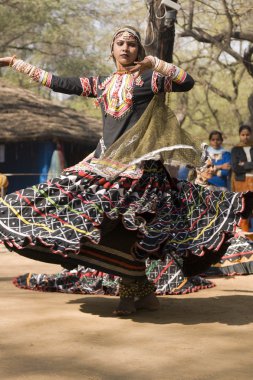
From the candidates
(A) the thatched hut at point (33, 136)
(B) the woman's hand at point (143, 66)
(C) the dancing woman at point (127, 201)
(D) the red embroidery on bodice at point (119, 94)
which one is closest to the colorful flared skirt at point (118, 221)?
(C) the dancing woman at point (127, 201)

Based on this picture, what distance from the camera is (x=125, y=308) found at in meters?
5.05

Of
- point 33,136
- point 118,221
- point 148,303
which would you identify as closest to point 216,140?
point 148,303

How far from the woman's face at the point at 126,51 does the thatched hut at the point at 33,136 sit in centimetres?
1490

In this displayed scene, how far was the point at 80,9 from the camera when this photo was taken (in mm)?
32625

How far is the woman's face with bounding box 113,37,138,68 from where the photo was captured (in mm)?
5230

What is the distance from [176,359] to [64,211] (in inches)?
55.2

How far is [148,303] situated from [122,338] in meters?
1.02

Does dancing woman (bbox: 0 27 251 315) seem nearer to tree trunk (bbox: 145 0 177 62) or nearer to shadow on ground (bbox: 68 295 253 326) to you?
shadow on ground (bbox: 68 295 253 326)

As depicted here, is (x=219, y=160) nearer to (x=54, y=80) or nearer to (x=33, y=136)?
(x=54, y=80)

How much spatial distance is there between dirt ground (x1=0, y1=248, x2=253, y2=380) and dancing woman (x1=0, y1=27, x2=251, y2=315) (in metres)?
0.34

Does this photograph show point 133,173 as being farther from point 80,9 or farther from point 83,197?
point 80,9

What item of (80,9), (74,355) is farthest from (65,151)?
(74,355)

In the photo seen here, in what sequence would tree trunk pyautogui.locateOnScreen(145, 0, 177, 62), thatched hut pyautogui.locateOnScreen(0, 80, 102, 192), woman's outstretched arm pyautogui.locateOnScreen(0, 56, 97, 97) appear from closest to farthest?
woman's outstretched arm pyautogui.locateOnScreen(0, 56, 97, 97) < tree trunk pyautogui.locateOnScreen(145, 0, 177, 62) < thatched hut pyautogui.locateOnScreen(0, 80, 102, 192)

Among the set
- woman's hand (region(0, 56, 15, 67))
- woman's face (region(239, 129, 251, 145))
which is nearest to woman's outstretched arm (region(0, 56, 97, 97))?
woman's hand (region(0, 56, 15, 67))
